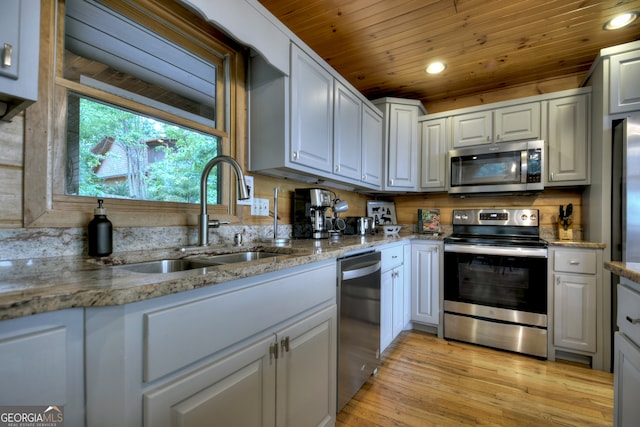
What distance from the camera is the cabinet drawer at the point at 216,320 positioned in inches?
26.1

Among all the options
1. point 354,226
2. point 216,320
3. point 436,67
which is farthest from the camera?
point 354,226

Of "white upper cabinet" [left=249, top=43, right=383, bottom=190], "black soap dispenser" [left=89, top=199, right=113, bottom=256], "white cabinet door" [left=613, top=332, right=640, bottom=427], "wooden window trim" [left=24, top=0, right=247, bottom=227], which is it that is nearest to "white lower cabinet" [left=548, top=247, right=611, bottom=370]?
"white cabinet door" [left=613, top=332, right=640, bottom=427]

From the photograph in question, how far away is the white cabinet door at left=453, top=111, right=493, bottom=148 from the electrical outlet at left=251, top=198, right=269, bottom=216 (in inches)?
81.7

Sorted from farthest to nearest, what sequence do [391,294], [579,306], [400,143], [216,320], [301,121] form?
[400,143], [391,294], [579,306], [301,121], [216,320]

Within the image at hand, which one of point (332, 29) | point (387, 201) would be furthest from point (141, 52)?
point (387, 201)

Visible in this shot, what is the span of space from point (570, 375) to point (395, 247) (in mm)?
1472

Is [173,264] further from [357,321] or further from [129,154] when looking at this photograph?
[357,321]

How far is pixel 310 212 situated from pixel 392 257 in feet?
2.54

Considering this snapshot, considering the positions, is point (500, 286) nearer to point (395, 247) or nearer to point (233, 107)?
point (395, 247)

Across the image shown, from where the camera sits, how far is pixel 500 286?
2318 millimetres

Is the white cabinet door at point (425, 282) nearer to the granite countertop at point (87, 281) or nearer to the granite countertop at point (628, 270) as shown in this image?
the granite countertop at point (628, 270)

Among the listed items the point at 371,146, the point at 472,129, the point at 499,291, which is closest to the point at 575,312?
the point at 499,291

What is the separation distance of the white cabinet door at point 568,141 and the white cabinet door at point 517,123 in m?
Answer: 0.11

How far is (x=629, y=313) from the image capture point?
3.06 ft
